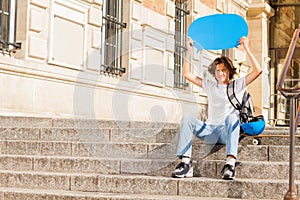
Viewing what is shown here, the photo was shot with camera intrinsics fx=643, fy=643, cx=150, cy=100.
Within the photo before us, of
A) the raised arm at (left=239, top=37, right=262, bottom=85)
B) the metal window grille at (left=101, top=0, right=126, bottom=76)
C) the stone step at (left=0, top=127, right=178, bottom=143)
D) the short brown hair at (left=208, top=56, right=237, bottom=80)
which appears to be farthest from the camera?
the metal window grille at (left=101, top=0, right=126, bottom=76)

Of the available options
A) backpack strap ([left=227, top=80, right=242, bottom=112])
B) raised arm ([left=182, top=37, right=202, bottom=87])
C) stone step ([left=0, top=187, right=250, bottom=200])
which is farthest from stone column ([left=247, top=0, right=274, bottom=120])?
stone step ([left=0, top=187, right=250, bottom=200])

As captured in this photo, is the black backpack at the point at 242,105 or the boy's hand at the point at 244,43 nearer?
the boy's hand at the point at 244,43

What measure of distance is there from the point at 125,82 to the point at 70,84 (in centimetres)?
211

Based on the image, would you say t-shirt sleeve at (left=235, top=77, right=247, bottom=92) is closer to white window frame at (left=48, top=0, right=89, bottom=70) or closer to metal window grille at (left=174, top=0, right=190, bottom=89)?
white window frame at (left=48, top=0, right=89, bottom=70)

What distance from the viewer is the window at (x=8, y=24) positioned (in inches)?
381

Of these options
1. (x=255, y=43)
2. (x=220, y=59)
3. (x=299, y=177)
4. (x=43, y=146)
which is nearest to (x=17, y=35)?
(x=43, y=146)

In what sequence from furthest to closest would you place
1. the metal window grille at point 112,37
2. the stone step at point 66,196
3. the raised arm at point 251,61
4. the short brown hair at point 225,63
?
the metal window grille at point 112,37
the short brown hair at point 225,63
the raised arm at point 251,61
the stone step at point 66,196

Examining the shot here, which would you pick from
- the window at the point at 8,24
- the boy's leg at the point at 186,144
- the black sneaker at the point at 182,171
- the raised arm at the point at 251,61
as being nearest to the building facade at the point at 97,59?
the window at the point at 8,24

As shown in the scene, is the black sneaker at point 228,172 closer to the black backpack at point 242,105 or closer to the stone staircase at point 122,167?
the stone staircase at point 122,167

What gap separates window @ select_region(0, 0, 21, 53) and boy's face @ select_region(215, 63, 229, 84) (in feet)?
14.0

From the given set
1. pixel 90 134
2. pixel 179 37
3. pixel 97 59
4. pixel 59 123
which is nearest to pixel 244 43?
pixel 90 134

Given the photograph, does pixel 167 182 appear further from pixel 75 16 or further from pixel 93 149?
pixel 75 16

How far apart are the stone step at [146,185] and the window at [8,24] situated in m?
3.85

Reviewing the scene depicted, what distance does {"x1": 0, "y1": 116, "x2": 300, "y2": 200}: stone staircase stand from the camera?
5617 mm
